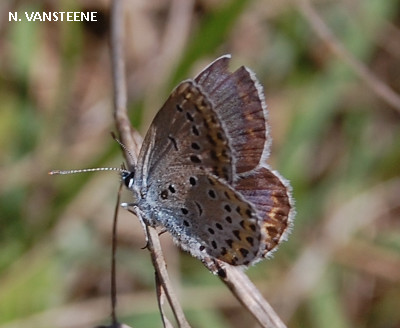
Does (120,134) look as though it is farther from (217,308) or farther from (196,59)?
(217,308)

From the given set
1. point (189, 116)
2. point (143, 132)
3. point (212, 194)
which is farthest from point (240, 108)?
point (143, 132)

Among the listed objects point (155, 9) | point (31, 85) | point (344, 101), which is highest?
point (155, 9)

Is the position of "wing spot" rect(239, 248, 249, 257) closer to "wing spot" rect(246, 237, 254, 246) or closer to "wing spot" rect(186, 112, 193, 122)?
"wing spot" rect(246, 237, 254, 246)

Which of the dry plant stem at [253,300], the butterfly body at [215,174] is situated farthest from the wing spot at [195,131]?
the dry plant stem at [253,300]

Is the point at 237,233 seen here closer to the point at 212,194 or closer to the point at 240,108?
the point at 212,194

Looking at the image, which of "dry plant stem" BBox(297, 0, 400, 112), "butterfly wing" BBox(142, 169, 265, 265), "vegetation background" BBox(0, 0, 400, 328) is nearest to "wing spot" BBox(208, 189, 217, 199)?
"butterfly wing" BBox(142, 169, 265, 265)

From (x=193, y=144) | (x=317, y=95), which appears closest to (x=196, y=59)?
(x=317, y=95)

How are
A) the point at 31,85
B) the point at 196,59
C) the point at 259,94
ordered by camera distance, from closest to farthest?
the point at 259,94 → the point at 196,59 → the point at 31,85
